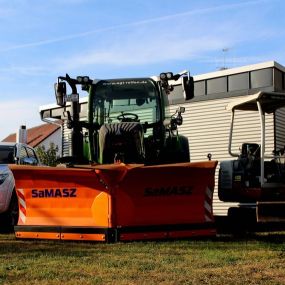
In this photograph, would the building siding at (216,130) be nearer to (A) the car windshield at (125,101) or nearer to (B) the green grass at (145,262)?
(A) the car windshield at (125,101)

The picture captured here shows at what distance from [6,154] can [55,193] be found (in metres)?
3.57

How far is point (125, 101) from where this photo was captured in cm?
985

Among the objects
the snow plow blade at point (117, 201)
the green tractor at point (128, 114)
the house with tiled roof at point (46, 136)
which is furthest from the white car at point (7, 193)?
the house with tiled roof at point (46, 136)

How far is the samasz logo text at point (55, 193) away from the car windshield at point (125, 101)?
7.00 ft

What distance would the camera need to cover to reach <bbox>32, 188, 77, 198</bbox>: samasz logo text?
7.90 m

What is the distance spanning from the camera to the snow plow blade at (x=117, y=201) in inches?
299

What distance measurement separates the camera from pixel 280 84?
14516mm

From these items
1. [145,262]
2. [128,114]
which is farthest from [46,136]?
[145,262]

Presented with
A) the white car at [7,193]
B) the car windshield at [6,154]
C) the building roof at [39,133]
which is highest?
the building roof at [39,133]

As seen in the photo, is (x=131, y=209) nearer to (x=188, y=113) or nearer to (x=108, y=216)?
(x=108, y=216)

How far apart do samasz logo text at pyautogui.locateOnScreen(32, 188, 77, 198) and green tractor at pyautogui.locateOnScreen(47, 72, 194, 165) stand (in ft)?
3.84

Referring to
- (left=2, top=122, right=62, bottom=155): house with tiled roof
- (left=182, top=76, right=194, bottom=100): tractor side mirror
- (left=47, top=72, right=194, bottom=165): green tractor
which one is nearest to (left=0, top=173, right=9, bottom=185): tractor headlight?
(left=47, top=72, right=194, bottom=165): green tractor

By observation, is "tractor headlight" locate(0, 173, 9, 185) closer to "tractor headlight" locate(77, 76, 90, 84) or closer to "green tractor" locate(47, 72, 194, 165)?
"green tractor" locate(47, 72, 194, 165)

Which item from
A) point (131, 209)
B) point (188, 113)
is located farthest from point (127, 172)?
point (188, 113)
